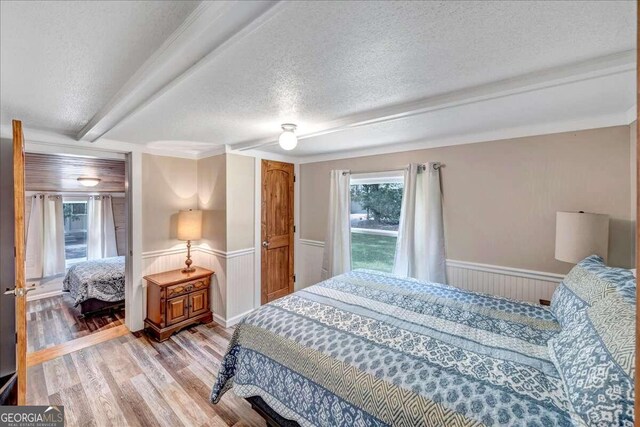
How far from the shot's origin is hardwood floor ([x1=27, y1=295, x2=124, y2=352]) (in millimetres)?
2942

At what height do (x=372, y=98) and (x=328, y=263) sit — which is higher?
(x=372, y=98)

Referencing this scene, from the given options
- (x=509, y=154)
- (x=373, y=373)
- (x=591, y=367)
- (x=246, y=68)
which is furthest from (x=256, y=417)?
(x=509, y=154)

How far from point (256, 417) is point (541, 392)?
1776 millimetres

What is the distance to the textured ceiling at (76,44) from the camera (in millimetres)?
932

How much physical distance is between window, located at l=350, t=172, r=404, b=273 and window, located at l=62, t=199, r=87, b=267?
5.50m

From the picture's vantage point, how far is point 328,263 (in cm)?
372

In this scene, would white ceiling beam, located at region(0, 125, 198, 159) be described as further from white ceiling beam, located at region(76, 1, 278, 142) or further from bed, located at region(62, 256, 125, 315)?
bed, located at region(62, 256, 125, 315)

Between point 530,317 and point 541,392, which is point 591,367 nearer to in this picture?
point 541,392

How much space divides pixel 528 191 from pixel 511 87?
135 centimetres

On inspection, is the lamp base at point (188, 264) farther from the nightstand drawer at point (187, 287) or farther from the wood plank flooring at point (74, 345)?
the wood plank flooring at point (74, 345)

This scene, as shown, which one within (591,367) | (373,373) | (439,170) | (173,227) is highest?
(439,170)

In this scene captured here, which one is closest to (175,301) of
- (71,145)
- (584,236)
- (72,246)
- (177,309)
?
(177,309)

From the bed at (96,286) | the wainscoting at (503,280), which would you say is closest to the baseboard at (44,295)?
the bed at (96,286)

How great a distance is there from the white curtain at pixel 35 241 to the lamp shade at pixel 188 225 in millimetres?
3310
